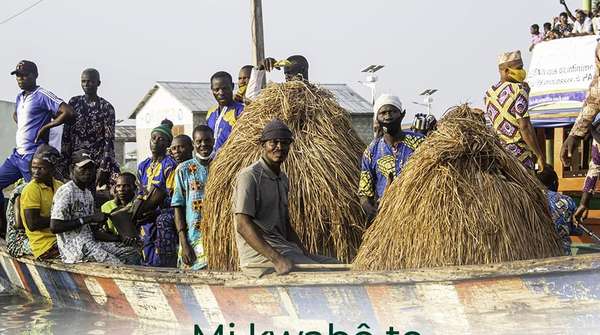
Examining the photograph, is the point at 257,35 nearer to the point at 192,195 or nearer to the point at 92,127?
the point at 92,127

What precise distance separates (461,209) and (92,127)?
4.95m

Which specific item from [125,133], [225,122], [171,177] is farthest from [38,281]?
[125,133]

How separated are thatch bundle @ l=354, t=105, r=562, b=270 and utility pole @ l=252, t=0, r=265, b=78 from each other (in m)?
5.42

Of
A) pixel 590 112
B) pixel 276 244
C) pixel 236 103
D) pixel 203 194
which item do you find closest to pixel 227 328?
pixel 276 244

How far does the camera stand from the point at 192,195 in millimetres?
6680

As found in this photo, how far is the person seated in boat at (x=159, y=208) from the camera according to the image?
7.26 meters

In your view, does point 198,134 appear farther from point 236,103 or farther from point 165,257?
point 165,257

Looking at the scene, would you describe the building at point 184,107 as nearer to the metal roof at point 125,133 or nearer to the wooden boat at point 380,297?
the metal roof at point 125,133

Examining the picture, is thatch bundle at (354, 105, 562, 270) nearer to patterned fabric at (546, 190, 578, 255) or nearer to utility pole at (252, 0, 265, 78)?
patterned fabric at (546, 190, 578, 255)

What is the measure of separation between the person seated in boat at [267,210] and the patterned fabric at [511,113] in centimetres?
179

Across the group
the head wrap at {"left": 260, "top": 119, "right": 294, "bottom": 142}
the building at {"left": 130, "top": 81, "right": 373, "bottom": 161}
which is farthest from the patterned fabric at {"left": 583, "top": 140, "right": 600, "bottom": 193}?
the building at {"left": 130, "top": 81, "right": 373, "bottom": 161}

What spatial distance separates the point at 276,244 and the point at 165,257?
2.11 metres

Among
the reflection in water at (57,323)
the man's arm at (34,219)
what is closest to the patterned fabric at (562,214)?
the reflection in water at (57,323)

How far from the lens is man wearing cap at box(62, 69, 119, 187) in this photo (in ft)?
28.3
